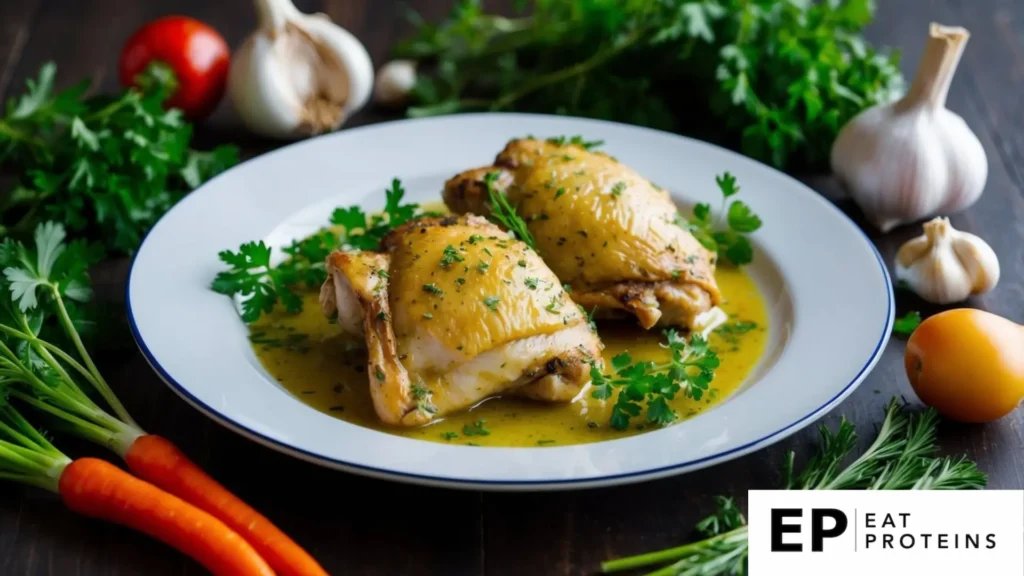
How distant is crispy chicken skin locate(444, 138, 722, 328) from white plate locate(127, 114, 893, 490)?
410mm

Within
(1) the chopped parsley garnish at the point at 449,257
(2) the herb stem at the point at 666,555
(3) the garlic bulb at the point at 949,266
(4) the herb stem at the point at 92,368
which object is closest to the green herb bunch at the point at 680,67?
(3) the garlic bulb at the point at 949,266

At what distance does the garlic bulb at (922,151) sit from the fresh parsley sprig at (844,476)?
1.58 meters

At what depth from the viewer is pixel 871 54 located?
586cm

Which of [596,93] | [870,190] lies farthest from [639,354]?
[596,93]

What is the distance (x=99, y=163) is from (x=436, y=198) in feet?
5.08

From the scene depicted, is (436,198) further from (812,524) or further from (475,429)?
(812,524)

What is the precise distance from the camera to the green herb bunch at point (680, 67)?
18.9 feet

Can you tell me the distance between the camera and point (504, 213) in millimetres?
4535

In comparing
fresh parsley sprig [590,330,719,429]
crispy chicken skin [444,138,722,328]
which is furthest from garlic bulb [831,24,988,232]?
fresh parsley sprig [590,330,719,429]

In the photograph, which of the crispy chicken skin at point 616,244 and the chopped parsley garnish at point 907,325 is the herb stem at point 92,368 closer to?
the crispy chicken skin at point 616,244

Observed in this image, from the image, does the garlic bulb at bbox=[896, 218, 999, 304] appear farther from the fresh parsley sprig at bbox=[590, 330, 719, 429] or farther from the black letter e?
the black letter e

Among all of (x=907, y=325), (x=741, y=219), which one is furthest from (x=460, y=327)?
(x=907, y=325)

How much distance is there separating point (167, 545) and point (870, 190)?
3537 mm

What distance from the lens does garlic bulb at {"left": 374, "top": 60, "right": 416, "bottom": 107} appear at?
6527 millimetres
